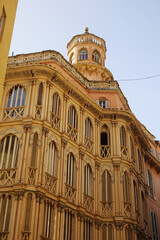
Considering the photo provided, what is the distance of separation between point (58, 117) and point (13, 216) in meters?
7.60

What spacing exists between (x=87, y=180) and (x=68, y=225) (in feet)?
14.0

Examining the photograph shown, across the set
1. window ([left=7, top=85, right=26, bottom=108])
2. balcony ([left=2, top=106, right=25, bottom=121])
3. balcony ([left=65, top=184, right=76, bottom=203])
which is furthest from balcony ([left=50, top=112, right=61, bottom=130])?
balcony ([left=65, top=184, right=76, bottom=203])

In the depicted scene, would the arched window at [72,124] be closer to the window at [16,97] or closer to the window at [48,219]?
the window at [16,97]

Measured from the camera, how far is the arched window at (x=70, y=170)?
23.2 m

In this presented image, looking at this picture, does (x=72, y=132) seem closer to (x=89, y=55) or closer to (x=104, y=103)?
(x=104, y=103)

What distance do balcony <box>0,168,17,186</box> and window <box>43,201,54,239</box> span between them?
229 cm

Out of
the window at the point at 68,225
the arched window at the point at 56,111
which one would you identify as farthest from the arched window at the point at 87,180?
the arched window at the point at 56,111

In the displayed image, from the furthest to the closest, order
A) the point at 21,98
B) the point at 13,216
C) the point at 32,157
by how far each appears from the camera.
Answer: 1. the point at 21,98
2. the point at 32,157
3. the point at 13,216

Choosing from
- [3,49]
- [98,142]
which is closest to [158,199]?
[98,142]

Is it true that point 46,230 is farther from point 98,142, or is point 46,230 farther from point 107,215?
point 98,142

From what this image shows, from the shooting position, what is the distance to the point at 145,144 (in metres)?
32.4

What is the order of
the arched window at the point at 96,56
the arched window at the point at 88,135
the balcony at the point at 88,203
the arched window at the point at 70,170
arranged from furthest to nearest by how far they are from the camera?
the arched window at the point at 96,56 → the arched window at the point at 88,135 → the balcony at the point at 88,203 → the arched window at the point at 70,170

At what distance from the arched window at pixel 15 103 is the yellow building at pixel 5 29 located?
10217 millimetres

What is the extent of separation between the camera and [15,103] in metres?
23.4
